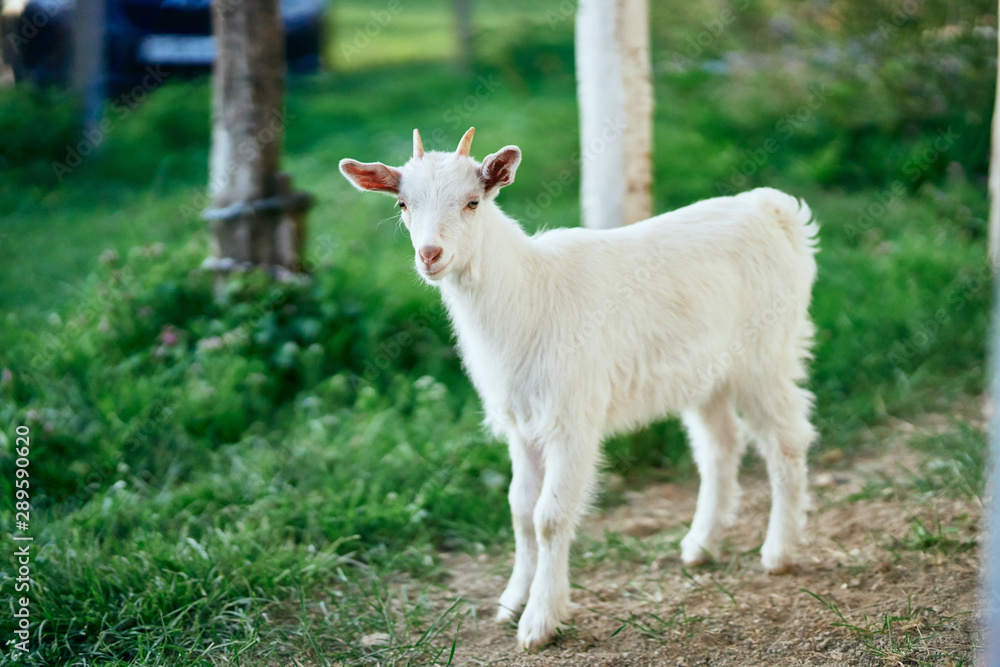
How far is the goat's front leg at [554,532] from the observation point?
11.9ft

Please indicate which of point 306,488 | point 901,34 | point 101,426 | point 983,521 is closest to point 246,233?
point 101,426

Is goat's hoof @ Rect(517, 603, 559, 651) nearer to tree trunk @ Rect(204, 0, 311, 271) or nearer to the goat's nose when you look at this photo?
the goat's nose

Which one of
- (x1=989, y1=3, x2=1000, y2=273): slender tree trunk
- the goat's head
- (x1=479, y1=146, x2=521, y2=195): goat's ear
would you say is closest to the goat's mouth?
the goat's head

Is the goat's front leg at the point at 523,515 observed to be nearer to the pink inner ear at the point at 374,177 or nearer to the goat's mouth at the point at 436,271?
the goat's mouth at the point at 436,271

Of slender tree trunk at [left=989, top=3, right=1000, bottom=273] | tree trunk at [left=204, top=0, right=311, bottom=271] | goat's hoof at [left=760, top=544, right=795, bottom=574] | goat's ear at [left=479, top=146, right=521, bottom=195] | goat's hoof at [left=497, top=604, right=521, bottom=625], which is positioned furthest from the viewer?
slender tree trunk at [left=989, top=3, right=1000, bottom=273]

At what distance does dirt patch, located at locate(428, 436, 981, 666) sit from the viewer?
3.42 meters

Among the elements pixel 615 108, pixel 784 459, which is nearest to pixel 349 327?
pixel 615 108

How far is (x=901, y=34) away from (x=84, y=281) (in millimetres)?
7800

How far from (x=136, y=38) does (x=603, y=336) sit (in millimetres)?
8730

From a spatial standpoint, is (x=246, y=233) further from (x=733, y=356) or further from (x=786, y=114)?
(x=786, y=114)

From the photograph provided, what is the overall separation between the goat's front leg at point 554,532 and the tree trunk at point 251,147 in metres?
3.15

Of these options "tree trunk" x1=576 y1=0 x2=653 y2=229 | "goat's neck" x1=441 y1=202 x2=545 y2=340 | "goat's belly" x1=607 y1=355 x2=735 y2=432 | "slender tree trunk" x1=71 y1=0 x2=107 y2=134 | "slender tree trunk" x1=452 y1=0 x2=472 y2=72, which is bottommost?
"goat's belly" x1=607 y1=355 x2=735 y2=432

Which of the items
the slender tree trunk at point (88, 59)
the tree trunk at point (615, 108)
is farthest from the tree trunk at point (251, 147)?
the slender tree trunk at point (88, 59)

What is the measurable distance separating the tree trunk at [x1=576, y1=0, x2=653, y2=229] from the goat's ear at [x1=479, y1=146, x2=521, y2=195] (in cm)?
155
